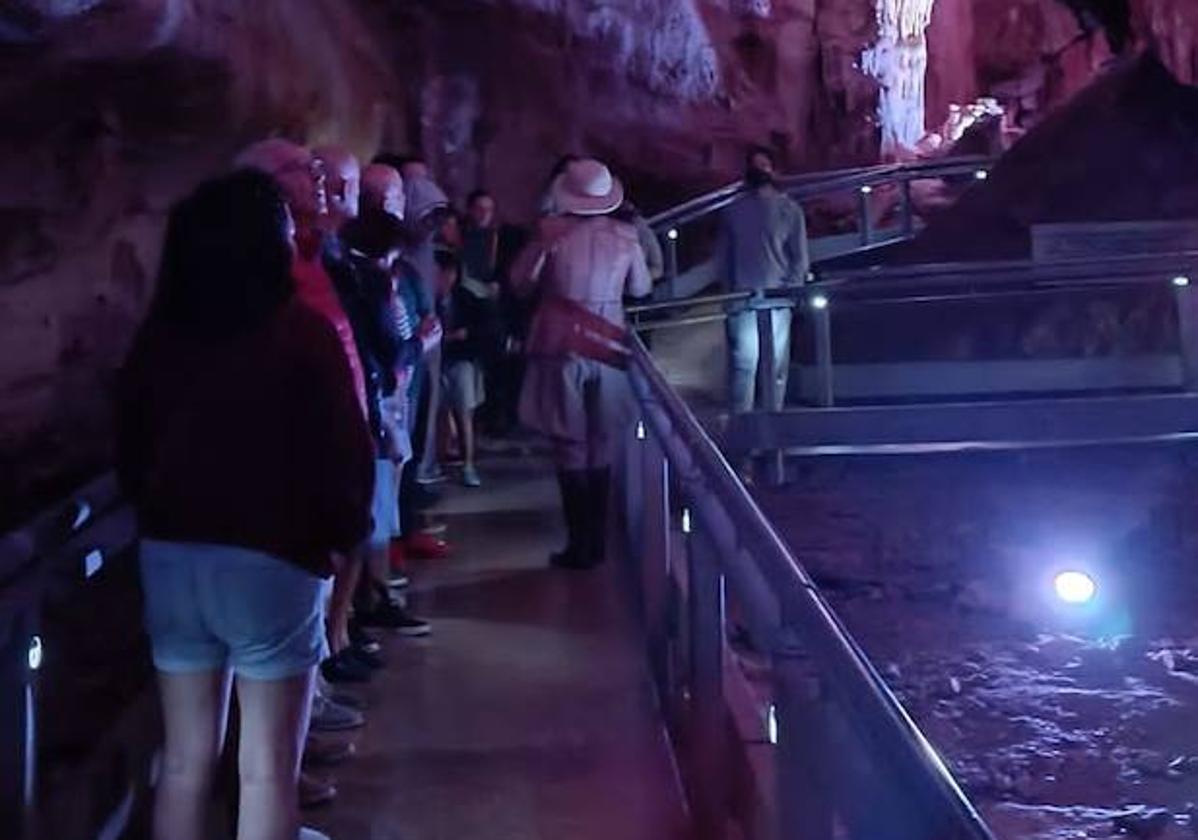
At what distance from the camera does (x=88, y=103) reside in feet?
26.2

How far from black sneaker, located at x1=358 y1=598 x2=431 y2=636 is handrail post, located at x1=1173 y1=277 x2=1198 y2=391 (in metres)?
6.36

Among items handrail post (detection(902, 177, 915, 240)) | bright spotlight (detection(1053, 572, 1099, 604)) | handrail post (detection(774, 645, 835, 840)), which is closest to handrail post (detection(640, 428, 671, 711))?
→ handrail post (detection(774, 645, 835, 840))

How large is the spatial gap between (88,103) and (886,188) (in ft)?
51.3

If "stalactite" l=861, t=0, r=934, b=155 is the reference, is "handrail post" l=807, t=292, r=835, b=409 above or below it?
below

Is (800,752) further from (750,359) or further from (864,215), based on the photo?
(864,215)

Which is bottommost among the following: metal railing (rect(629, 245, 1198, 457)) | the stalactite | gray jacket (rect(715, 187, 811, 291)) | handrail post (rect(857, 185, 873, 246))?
metal railing (rect(629, 245, 1198, 457))

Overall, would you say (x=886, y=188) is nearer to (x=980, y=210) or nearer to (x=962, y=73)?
(x=980, y=210)

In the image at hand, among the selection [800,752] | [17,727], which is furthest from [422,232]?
[800,752]

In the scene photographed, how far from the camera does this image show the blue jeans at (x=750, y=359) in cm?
1105

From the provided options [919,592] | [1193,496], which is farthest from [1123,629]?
[1193,496]

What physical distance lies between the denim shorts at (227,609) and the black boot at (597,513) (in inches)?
155

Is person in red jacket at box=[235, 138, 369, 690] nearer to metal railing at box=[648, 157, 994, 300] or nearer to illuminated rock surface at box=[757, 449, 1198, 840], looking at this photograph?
illuminated rock surface at box=[757, 449, 1198, 840]

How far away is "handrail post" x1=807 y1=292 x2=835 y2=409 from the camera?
10.8 meters

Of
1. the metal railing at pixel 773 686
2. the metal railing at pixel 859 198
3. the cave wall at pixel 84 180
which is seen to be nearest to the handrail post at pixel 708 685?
the metal railing at pixel 773 686
